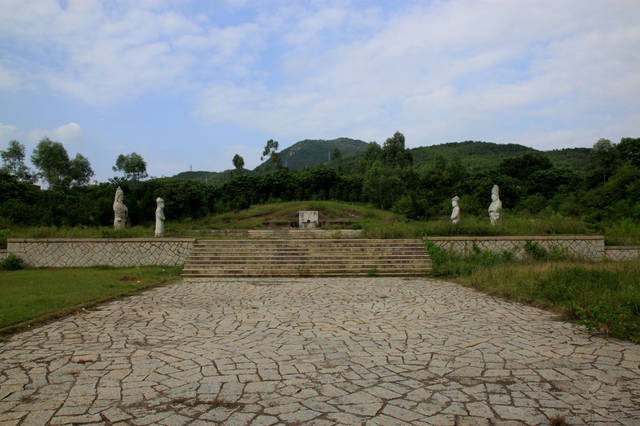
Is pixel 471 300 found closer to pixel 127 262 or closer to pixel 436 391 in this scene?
pixel 436 391

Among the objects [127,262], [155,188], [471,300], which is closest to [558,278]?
[471,300]

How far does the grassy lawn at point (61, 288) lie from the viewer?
21.1 feet

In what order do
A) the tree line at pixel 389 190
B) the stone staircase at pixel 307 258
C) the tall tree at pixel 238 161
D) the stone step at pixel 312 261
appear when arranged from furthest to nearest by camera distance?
the tall tree at pixel 238 161, the tree line at pixel 389 190, the stone step at pixel 312 261, the stone staircase at pixel 307 258

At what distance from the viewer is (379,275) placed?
12.4 meters

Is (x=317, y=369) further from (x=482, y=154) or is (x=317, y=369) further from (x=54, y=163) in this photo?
(x=482, y=154)

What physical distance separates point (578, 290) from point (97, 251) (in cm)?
1430

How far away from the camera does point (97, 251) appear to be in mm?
14055

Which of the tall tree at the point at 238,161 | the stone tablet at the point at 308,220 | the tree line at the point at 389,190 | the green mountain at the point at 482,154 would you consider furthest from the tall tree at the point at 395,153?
the stone tablet at the point at 308,220

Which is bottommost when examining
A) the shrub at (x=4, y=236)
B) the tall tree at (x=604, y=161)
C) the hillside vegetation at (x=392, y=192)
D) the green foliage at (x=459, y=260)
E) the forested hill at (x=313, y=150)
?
the green foliage at (x=459, y=260)

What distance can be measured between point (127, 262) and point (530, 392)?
13660 millimetres

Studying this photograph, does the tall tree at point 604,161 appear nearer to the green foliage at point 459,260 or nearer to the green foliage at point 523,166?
the green foliage at point 523,166

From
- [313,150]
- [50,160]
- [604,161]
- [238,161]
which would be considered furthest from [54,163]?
[313,150]

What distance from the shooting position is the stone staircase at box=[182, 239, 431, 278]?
12.5 m

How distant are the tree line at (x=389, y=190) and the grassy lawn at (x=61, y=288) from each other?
72.4 ft
